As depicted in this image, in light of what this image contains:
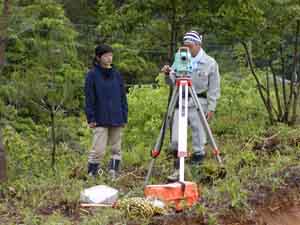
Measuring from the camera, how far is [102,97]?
7.38 meters

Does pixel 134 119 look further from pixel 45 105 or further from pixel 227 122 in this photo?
pixel 45 105

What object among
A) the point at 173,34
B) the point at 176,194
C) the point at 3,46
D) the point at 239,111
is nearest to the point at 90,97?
the point at 3,46

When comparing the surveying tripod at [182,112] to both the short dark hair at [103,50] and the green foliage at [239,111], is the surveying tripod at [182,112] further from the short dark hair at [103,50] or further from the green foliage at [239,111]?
the green foliage at [239,111]

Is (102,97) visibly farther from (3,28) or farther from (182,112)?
(3,28)

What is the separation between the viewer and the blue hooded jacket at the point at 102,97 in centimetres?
736

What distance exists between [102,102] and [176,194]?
169cm

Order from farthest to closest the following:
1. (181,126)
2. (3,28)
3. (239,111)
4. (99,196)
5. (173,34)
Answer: (239,111) < (173,34) < (3,28) < (181,126) < (99,196)

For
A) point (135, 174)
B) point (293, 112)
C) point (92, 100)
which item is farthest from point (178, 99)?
point (293, 112)

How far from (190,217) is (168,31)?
4318mm

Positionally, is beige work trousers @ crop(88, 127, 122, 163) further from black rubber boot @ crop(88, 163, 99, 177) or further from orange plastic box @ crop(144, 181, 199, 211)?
orange plastic box @ crop(144, 181, 199, 211)

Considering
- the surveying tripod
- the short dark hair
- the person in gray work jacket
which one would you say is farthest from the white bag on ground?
the short dark hair

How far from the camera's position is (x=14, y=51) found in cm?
1634

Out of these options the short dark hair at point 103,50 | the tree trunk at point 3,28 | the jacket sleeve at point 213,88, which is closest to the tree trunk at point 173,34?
the jacket sleeve at point 213,88

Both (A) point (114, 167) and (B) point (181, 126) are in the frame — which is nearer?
(B) point (181, 126)
